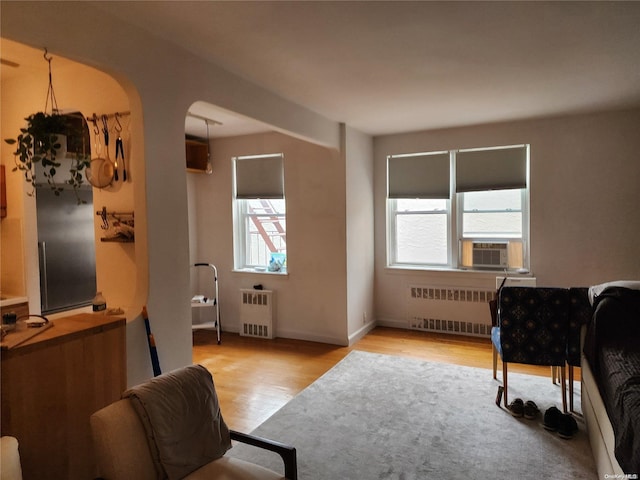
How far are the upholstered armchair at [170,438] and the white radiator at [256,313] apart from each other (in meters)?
3.37

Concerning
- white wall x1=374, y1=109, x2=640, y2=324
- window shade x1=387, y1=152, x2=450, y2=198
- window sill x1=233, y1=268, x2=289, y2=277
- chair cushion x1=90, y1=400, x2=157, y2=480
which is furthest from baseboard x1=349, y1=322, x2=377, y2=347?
chair cushion x1=90, y1=400, x2=157, y2=480

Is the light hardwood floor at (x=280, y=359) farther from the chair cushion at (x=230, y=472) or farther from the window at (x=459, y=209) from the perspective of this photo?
the chair cushion at (x=230, y=472)

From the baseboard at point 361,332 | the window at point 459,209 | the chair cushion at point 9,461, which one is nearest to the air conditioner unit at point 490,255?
the window at point 459,209

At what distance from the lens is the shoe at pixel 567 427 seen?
2.73 metres

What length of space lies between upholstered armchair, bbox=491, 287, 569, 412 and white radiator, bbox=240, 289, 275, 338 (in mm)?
2951

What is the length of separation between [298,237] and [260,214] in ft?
2.40

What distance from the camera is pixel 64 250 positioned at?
3.37 metres

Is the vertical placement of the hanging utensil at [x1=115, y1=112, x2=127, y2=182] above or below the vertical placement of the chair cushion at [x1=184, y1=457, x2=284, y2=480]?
above

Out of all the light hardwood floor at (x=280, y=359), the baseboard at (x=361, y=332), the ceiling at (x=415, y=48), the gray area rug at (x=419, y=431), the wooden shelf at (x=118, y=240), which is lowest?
the gray area rug at (x=419, y=431)

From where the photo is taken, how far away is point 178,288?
2.61 meters

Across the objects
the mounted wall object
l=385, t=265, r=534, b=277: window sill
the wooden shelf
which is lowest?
l=385, t=265, r=534, b=277: window sill

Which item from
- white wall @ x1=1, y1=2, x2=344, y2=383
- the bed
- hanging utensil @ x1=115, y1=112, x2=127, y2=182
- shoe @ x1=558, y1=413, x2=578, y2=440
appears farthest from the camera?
shoe @ x1=558, y1=413, x2=578, y2=440

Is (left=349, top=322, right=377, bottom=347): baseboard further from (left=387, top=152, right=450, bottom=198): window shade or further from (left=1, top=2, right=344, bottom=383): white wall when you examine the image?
(left=1, top=2, right=344, bottom=383): white wall

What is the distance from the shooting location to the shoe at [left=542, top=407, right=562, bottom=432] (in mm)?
2811
